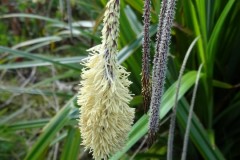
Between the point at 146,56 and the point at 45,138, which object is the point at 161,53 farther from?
the point at 45,138

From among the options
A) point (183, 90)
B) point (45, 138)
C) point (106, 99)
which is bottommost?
point (45, 138)

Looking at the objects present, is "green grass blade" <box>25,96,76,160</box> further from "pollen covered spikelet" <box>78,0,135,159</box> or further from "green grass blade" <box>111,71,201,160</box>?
"pollen covered spikelet" <box>78,0,135,159</box>

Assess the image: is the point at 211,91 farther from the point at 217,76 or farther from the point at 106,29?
the point at 106,29

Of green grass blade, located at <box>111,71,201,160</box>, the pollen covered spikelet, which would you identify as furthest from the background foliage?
the pollen covered spikelet

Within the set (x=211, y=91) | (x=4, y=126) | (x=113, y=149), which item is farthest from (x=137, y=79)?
(x=113, y=149)

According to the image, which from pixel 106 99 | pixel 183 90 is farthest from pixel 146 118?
pixel 106 99

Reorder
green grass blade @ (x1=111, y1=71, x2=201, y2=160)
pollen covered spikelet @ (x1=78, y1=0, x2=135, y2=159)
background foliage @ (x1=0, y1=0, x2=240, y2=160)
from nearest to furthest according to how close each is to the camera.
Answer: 1. pollen covered spikelet @ (x1=78, y1=0, x2=135, y2=159)
2. green grass blade @ (x1=111, y1=71, x2=201, y2=160)
3. background foliage @ (x1=0, y1=0, x2=240, y2=160)

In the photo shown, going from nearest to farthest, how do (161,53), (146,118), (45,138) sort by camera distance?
(161,53)
(146,118)
(45,138)

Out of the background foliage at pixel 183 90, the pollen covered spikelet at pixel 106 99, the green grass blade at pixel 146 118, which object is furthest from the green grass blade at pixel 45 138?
the pollen covered spikelet at pixel 106 99
